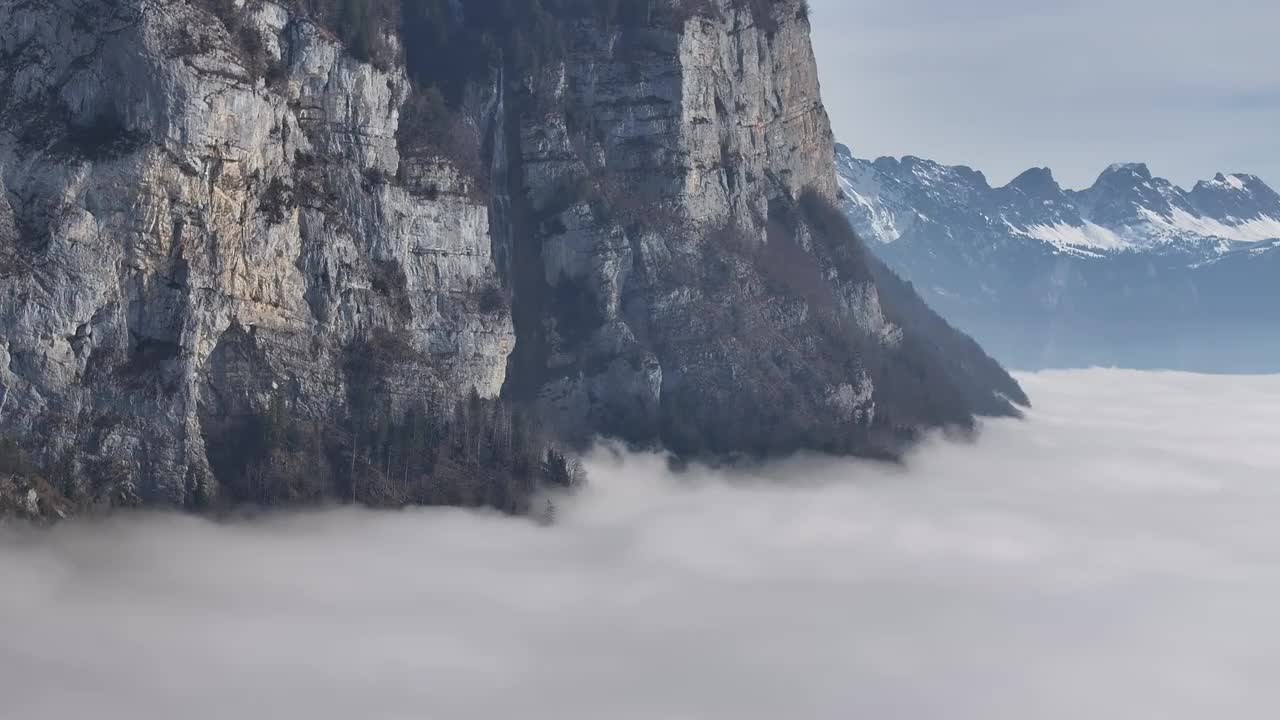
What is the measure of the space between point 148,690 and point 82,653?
265 inches

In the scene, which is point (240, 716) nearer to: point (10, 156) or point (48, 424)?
point (48, 424)

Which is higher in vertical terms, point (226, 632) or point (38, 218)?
point (38, 218)

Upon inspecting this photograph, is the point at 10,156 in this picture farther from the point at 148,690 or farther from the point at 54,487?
the point at 148,690

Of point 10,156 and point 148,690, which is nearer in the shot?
point 148,690

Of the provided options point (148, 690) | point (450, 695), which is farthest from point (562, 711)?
point (148, 690)

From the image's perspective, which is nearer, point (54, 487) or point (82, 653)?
point (82, 653)

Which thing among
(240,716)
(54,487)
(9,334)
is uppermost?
(9,334)

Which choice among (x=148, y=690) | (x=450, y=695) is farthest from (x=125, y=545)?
(x=450, y=695)

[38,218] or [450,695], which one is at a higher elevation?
[38,218]

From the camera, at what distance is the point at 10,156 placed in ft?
653

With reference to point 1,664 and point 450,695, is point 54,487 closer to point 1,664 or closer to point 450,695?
point 1,664

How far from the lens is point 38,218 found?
650 ft

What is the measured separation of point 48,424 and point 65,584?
16.4 meters

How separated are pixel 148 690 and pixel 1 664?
1269 centimetres
